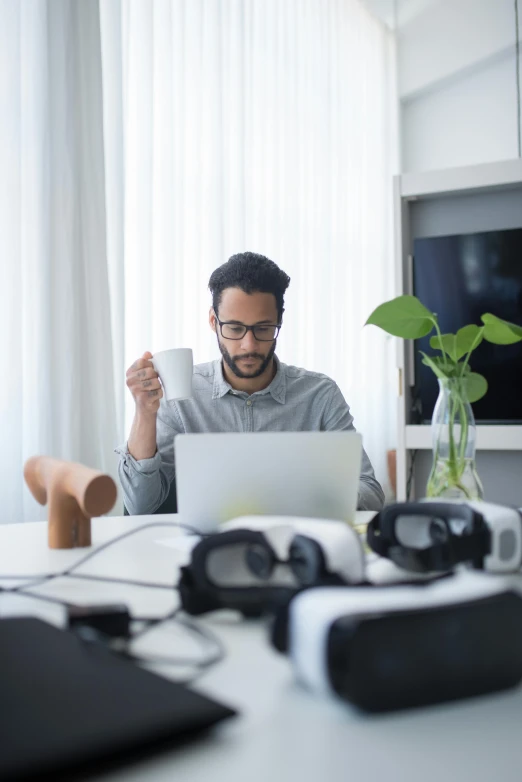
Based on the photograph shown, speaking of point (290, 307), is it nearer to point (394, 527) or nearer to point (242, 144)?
point (242, 144)

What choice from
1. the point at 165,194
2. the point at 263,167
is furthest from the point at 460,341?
the point at 263,167

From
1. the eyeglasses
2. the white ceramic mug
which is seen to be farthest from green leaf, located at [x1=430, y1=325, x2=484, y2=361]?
the eyeglasses

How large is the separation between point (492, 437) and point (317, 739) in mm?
2470

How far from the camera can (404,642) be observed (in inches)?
18.8

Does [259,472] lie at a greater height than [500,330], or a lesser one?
lesser

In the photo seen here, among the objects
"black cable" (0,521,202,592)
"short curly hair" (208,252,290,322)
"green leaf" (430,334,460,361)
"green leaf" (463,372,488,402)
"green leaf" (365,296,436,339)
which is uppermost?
"short curly hair" (208,252,290,322)

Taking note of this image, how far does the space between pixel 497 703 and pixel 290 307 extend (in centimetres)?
334

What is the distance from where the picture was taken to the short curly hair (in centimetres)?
204

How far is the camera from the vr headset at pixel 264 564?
27.3 inches

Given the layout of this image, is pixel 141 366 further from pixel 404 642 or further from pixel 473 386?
pixel 404 642

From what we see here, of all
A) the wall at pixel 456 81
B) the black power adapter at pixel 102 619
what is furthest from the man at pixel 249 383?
the wall at pixel 456 81

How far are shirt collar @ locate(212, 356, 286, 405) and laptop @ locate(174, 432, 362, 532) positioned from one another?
0.99 m

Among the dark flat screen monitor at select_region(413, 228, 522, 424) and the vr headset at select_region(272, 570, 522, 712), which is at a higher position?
the dark flat screen monitor at select_region(413, 228, 522, 424)

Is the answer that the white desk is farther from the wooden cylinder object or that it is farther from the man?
the man
